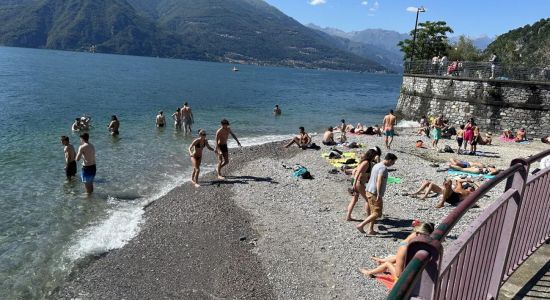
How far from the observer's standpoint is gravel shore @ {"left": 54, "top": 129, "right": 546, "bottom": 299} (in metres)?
8.66

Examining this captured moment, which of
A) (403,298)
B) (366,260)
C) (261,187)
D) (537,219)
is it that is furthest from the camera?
(261,187)

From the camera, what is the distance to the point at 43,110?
36.0 meters

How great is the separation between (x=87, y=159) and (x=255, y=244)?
6727mm

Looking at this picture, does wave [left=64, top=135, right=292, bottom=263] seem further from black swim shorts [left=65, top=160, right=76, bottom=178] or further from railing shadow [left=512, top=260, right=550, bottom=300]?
railing shadow [left=512, top=260, right=550, bottom=300]

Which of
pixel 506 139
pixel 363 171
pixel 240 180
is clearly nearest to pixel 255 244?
pixel 363 171

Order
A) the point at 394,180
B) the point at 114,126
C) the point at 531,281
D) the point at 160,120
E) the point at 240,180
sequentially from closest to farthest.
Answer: the point at 531,281 → the point at 394,180 → the point at 240,180 → the point at 114,126 → the point at 160,120

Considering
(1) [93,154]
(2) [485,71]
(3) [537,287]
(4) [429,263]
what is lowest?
(1) [93,154]

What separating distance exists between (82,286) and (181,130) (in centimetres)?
2026

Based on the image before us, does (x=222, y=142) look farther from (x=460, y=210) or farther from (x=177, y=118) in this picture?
(x=460, y=210)

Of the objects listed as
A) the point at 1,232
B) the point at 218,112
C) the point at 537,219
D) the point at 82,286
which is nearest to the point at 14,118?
the point at 218,112

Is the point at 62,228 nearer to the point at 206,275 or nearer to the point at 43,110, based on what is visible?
the point at 206,275

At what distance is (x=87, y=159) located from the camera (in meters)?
13.5

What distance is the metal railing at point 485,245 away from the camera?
6.89 ft

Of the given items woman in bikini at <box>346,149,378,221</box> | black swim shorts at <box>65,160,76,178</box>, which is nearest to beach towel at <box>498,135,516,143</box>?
woman in bikini at <box>346,149,378,221</box>
